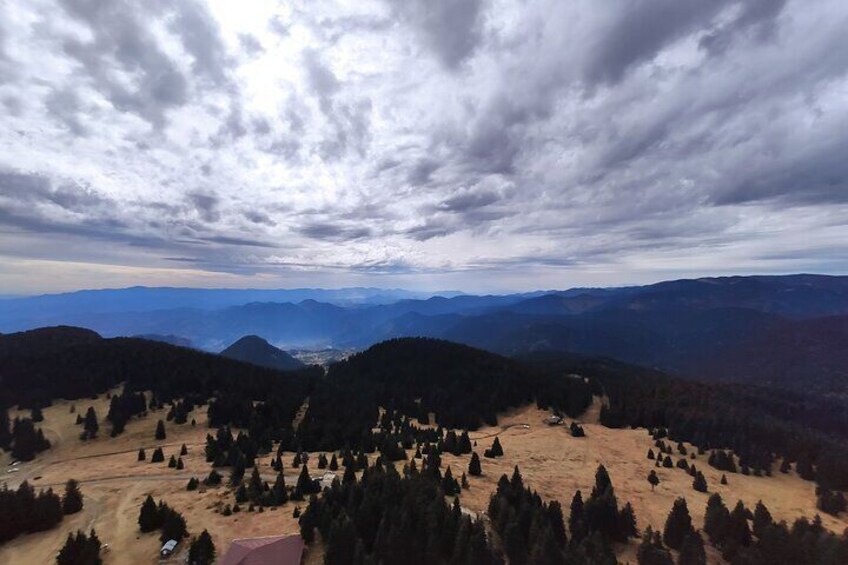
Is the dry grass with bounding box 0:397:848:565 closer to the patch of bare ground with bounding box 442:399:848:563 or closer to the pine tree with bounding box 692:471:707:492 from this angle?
the patch of bare ground with bounding box 442:399:848:563

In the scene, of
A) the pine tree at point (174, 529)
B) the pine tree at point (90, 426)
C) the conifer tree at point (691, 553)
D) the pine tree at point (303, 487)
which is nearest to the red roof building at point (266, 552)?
the pine tree at point (174, 529)

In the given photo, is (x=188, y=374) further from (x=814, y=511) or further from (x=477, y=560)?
(x=814, y=511)

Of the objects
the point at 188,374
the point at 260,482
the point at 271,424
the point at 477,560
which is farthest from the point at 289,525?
the point at 188,374

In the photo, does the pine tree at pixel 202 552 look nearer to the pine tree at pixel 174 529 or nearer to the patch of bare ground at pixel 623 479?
the pine tree at pixel 174 529

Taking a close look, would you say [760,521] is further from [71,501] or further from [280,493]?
[71,501]

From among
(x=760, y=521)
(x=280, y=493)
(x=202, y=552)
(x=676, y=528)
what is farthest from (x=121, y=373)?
(x=760, y=521)

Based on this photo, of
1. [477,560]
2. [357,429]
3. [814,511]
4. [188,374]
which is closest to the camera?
[477,560]
